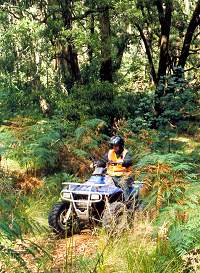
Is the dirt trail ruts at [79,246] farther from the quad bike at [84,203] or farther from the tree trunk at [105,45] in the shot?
the tree trunk at [105,45]

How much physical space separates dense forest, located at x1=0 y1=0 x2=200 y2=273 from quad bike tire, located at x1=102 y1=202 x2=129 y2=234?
12cm

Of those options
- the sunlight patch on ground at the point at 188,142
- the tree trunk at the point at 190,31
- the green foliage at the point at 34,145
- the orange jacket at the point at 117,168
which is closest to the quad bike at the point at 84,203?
the orange jacket at the point at 117,168

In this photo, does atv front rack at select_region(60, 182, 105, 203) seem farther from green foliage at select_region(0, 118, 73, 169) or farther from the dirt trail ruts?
green foliage at select_region(0, 118, 73, 169)

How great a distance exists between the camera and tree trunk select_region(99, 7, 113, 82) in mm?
13038

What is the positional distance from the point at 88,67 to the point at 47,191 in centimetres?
955

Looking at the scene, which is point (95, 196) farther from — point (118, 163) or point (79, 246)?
point (118, 163)

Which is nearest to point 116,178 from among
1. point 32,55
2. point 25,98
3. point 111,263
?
point 111,263

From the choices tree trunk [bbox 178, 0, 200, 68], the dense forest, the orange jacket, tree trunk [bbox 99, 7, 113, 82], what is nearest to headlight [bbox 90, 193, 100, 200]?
the dense forest

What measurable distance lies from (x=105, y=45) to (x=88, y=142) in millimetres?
3283

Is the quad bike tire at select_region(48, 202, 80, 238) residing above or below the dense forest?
below

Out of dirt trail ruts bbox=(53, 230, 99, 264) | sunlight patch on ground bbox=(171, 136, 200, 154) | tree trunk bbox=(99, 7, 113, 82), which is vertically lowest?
dirt trail ruts bbox=(53, 230, 99, 264)

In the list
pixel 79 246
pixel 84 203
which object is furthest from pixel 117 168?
pixel 79 246

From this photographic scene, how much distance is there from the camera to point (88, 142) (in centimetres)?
1104

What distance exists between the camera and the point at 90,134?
11.5 metres
